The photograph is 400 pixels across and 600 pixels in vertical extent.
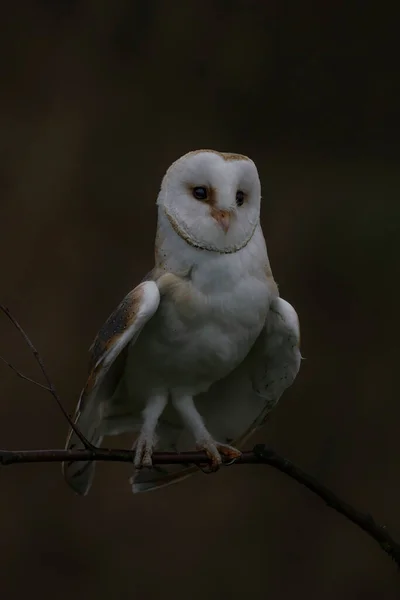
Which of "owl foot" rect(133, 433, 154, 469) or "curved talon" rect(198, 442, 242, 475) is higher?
"curved talon" rect(198, 442, 242, 475)

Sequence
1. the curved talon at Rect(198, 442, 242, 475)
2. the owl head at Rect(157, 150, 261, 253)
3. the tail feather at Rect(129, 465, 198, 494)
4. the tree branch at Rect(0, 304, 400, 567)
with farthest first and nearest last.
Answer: the tail feather at Rect(129, 465, 198, 494) < the curved talon at Rect(198, 442, 242, 475) < the owl head at Rect(157, 150, 261, 253) < the tree branch at Rect(0, 304, 400, 567)

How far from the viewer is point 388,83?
2652 millimetres

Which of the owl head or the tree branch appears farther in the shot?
the owl head

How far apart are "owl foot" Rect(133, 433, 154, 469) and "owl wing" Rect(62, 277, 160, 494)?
82 mm

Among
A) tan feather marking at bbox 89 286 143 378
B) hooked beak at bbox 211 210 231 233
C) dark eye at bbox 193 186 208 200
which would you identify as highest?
dark eye at bbox 193 186 208 200

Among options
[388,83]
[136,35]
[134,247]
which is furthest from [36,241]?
[388,83]

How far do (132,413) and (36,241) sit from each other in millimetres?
1059

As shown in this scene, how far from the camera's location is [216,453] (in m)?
1.52

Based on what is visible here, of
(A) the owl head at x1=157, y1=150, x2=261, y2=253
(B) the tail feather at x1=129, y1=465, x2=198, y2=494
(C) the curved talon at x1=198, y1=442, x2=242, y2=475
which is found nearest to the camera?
(A) the owl head at x1=157, y1=150, x2=261, y2=253

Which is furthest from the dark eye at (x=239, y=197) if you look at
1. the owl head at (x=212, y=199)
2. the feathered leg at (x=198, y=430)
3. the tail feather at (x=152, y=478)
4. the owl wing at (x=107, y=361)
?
the tail feather at (x=152, y=478)

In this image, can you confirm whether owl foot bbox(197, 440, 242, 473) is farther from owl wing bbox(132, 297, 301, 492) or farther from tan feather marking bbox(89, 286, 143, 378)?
tan feather marking bbox(89, 286, 143, 378)

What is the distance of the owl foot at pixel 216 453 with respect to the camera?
150 cm

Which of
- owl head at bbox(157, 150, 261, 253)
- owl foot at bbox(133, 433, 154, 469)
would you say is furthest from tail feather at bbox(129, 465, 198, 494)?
owl head at bbox(157, 150, 261, 253)

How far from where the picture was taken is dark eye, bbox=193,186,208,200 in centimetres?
142
